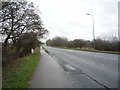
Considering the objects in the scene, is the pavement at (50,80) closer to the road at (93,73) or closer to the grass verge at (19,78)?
the grass verge at (19,78)

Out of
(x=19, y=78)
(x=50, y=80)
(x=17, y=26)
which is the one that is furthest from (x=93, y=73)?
(x=17, y=26)

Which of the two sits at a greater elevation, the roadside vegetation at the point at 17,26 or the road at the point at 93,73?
the roadside vegetation at the point at 17,26

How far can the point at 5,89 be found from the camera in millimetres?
4172

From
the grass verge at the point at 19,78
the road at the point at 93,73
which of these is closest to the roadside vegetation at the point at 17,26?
the grass verge at the point at 19,78

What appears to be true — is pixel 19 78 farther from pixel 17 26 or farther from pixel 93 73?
pixel 17 26

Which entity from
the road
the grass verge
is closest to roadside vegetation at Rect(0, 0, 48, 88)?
the grass verge

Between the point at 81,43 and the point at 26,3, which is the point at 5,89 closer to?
the point at 26,3

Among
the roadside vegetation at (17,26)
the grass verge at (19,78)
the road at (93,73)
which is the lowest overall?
the road at (93,73)

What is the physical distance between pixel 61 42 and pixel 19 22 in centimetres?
7812

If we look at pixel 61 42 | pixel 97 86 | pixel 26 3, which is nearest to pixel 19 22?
pixel 26 3

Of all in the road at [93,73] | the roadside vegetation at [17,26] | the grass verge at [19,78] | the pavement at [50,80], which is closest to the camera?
the grass verge at [19,78]

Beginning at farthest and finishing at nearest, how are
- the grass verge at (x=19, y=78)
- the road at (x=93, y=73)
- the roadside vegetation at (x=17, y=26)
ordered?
the roadside vegetation at (x=17, y=26) < the road at (x=93, y=73) < the grass verge at (x=19, y=78)

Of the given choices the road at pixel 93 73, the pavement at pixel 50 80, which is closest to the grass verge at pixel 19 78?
the pavement at pixel 50 80

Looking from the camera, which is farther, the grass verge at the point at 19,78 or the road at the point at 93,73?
the road at the point at 93,73
